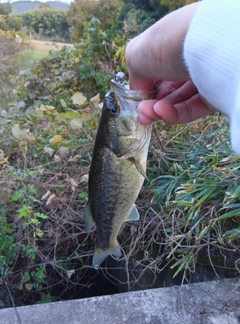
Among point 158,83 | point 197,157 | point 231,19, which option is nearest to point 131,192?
point 158,83

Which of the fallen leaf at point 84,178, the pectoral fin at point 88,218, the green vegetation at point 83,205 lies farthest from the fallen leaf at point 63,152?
the pectoral fin at point 88,218

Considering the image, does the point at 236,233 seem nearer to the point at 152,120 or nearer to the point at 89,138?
the point at 152,120

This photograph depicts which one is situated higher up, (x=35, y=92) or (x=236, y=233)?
(x=236, y=233)

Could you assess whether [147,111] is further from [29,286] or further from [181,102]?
[29,286]

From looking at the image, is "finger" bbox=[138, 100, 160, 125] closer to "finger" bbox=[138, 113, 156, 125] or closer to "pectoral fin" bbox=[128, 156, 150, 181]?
"finger" bbox=[138, 113, 156, 125]

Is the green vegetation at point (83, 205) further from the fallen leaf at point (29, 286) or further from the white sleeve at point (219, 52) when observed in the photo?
the white sleeve at point (219, 52)

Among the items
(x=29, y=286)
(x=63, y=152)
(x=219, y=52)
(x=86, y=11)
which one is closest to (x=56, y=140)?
(x=63, y=152)

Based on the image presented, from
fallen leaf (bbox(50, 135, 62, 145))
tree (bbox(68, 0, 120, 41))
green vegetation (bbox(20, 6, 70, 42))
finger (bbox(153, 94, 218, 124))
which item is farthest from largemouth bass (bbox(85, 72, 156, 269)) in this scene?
green vegetation (bbox(20, 6, 70, 42))
